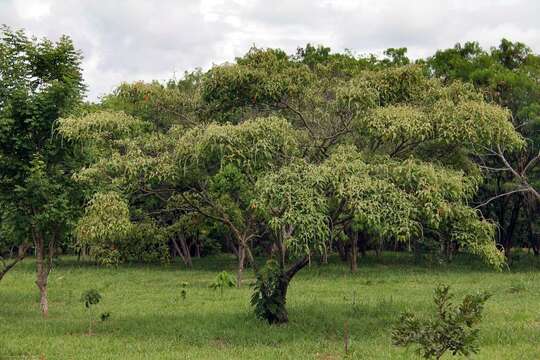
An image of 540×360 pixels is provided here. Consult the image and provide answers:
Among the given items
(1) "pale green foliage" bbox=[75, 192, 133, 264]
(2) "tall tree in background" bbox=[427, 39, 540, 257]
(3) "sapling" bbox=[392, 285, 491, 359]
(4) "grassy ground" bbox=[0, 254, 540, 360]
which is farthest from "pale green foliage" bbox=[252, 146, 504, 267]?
(2) "tall tree in background" bbox=[427, 39, 540, 257]

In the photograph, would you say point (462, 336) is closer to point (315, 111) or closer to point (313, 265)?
point (315, 111)

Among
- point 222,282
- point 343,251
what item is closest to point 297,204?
point 222,282

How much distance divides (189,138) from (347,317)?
6445 mm

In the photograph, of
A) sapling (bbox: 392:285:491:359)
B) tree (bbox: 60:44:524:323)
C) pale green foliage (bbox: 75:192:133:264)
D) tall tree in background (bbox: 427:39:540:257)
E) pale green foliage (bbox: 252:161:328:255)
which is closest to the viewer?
sapling (bbox: 392:285:491:359)

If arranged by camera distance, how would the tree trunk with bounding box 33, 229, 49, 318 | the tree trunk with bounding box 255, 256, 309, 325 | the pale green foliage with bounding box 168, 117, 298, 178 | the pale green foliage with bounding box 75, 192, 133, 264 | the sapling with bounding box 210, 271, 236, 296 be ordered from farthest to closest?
the sapling with bounding box 210, 271, 236, 296 → the tree trunk with bounding box 33, 229, 49, 318 → the tree trunk with bounding box 255, 256, 309, 325 → the pale green foliage with bounding box 75, 192, 133, 264 → the pale green foliage with bounding box 168, 117, 298, 178

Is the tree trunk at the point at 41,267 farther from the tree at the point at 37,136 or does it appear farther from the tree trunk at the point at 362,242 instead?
the tree trunk at the point at 362,242

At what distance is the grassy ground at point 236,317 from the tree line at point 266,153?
1.48 meters

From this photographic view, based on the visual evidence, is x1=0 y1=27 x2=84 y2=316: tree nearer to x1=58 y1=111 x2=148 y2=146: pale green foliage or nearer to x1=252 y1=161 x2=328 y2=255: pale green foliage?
A: x1=58 y1=111 x2=148 y2=146: pale green foliage

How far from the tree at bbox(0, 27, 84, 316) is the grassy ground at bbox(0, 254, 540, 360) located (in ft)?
8.94

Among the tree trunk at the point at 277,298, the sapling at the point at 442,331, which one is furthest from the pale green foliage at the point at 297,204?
the sapling at the point at 442,331

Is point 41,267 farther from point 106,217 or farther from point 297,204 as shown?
point 297,204

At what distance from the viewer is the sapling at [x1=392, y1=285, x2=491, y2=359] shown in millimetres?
7754

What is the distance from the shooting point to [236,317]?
15820 millimetres

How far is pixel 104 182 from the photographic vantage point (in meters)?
14.8
